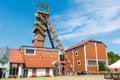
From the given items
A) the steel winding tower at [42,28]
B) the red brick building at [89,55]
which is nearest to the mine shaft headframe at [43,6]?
the steel winding tower at [42,28]

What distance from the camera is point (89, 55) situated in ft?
132

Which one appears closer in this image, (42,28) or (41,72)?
(41,72)

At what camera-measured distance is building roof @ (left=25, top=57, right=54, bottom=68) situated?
33.0m

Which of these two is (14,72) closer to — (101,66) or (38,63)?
(38,63)

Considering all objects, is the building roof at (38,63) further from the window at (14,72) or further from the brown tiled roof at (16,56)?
the window at (14,72)

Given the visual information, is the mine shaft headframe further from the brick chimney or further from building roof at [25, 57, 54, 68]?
building roof at [25, 57, 54, 68]

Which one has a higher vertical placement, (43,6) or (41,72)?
(43,6)

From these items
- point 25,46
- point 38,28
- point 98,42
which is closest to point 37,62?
point 25,46

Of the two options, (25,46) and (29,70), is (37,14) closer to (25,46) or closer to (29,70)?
(25,46)

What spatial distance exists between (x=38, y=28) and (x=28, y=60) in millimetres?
11557

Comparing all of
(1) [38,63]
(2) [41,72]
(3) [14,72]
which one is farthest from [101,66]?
(3) [14,72]

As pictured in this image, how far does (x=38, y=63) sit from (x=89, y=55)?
13.7 meters

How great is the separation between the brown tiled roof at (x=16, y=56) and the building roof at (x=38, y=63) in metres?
1.66

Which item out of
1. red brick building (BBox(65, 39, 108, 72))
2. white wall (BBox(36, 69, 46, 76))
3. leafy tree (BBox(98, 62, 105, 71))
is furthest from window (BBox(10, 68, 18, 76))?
leafy tree (BBox(98, 62, 105, 71))
